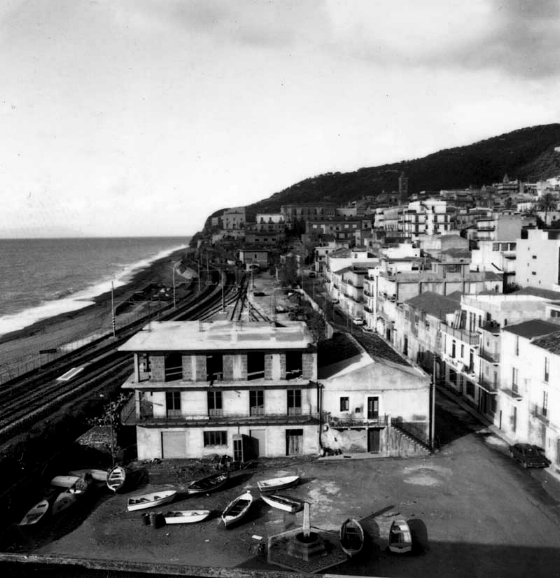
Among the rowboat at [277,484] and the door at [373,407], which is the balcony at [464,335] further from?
the rowboat at [277,484]

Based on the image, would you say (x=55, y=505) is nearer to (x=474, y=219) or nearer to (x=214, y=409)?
(x=214, y=409)

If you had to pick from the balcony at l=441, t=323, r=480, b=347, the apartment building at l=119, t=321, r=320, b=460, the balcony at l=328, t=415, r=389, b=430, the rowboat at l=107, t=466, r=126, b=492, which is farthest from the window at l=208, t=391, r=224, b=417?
the balcony at l=441, t=323, r=480, b=347

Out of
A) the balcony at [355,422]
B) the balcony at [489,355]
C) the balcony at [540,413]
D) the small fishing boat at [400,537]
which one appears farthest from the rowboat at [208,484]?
the balcony at [489,355]

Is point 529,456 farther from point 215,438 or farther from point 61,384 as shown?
point 61,384

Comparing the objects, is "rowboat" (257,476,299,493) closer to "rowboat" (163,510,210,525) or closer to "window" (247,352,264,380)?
"rowboat" (163,510,210,525)

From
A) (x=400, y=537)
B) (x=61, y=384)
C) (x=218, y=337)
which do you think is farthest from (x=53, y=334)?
(x=400, y=537)

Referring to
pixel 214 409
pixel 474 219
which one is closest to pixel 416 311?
pixel 214 409
